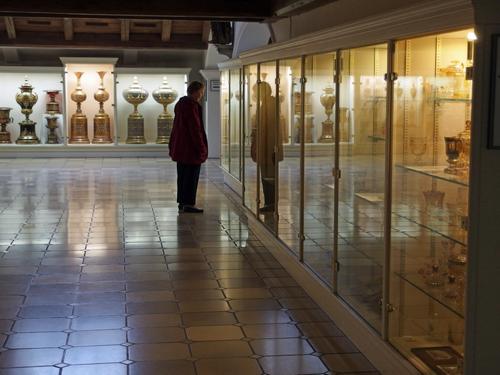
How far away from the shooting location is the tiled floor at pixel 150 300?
4.31m

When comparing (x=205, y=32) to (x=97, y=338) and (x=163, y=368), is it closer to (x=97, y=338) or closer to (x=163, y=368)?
(x=97, y=338)

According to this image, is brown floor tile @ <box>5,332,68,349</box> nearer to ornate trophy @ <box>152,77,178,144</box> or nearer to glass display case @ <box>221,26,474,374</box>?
glass display case @ <box>221,26,474,374</box>

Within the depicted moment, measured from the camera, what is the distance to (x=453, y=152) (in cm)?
368

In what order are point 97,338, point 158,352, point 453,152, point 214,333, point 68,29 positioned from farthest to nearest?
point 68,29 → point 214,333 → point 97,338 → point 158,352 → point 453,152

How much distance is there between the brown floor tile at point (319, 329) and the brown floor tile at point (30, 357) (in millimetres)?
1398

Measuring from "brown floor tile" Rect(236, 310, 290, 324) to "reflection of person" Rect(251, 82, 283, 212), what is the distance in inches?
77.1

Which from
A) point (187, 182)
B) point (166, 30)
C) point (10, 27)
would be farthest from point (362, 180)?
point (10, 27)

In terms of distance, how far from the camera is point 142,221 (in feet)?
28.6

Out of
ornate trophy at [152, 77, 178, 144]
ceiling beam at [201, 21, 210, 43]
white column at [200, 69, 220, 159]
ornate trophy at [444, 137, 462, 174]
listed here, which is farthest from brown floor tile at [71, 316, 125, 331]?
ornate trophy at [152, 77, 178, 144]

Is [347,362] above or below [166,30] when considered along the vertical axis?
below

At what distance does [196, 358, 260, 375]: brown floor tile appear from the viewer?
4.13 metres

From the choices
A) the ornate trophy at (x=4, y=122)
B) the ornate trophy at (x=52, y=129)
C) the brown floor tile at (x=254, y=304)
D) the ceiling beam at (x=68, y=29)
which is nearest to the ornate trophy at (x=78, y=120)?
the ornate trophy at (x=52, y=129)

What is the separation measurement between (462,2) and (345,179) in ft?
6.77

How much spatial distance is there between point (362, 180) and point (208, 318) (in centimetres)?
129
